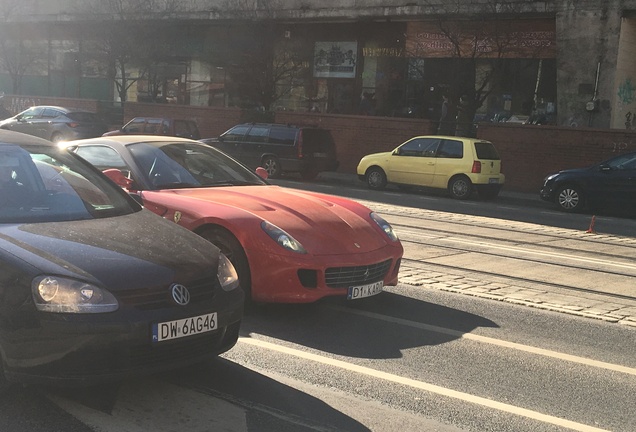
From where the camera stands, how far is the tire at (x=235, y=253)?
6605 millimetres

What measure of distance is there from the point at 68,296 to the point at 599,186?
1697 centimetres

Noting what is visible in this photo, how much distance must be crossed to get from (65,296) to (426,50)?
27358 mm

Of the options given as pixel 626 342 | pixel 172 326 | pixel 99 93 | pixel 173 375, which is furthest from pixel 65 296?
pixel 99 93

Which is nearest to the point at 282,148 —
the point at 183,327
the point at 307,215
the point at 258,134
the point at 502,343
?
the point at 258,134

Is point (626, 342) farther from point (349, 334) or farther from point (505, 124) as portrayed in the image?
point (505, 124)

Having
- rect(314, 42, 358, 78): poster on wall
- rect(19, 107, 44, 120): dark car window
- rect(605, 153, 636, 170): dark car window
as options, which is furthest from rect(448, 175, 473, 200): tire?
rect(19, 107, 44, 120): dark car window

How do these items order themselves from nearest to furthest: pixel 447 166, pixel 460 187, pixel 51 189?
pixel 51 189, pixel 460 187, pixel 447 166

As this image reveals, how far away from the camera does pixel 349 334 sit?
20.9 feet

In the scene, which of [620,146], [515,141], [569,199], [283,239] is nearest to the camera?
[283,239]

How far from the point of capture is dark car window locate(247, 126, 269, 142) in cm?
2427

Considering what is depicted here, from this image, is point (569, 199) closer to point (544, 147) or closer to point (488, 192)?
point (488, 192)

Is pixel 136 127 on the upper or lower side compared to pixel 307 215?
upper

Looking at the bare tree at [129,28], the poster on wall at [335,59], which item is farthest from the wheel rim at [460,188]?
the bare tree at [129,28]

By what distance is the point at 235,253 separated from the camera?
6645 mm
